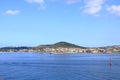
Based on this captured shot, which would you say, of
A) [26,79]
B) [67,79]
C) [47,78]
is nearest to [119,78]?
[67,79]

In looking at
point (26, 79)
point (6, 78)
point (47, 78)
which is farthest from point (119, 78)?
point (6, 78)

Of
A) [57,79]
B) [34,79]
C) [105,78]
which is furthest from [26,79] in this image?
[105,78]

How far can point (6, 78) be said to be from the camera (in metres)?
73.3

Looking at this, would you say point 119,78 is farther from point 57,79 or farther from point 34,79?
point 34,79

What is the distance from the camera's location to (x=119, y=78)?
71062 mm

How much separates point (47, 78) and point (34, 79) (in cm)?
427

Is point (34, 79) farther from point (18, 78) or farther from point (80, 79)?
point (80, 79)

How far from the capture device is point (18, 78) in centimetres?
7238

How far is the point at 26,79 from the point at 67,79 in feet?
31.4

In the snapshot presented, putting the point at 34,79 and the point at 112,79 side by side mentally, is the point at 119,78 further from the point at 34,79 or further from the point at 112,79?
the point at 34,79

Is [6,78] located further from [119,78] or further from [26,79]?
[119,78]

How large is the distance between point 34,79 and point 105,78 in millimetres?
16821

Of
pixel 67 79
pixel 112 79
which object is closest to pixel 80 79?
pixel 67 79

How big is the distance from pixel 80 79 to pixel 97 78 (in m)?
4.49
